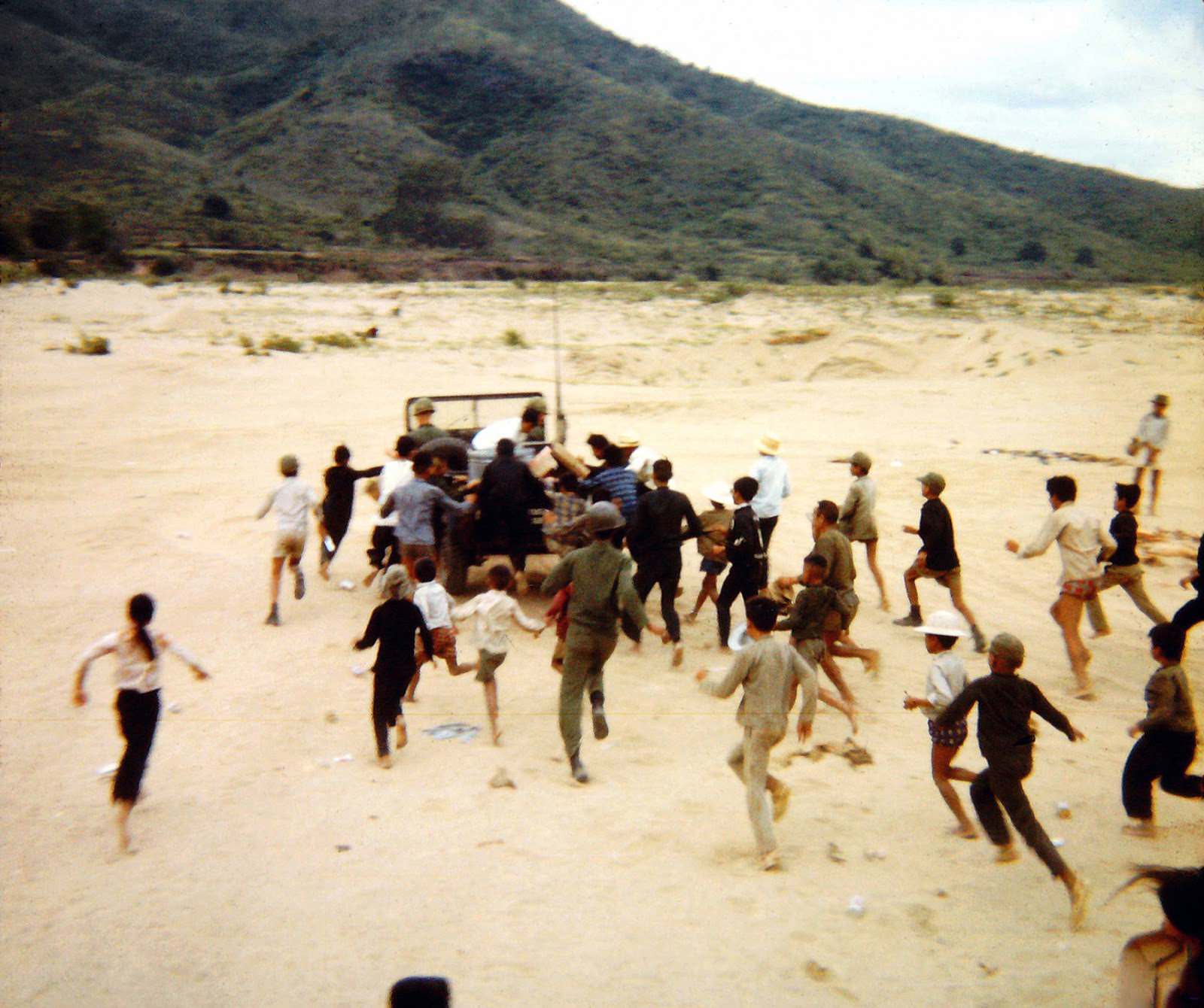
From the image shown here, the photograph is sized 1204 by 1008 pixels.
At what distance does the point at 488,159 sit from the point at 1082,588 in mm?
90581

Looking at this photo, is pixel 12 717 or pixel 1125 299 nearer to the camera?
pixel 12 717

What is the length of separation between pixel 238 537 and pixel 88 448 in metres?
6.80

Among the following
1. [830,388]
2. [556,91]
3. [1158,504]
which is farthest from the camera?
[556,91]

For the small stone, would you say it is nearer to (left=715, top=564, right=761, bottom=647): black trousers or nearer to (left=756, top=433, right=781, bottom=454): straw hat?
(left=715, top=564, right=761, bottom=647): black trousers

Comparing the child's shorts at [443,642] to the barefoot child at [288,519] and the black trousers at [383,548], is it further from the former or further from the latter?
the barefoot child at [288,519]

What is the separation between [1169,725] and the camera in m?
6.12

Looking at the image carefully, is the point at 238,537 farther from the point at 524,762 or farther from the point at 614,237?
the point at 614,237

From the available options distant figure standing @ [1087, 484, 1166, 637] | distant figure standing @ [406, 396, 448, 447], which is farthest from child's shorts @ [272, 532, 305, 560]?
distant figure standing @ [1087, 484, 1166, 637]

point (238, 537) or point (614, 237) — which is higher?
point (614, 237)

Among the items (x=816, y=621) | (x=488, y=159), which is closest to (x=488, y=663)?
(x=816, y=621)

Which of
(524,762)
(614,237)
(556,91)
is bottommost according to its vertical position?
(524,762)

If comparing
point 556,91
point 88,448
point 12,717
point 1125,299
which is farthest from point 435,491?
point 556,91

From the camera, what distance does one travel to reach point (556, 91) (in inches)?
3947

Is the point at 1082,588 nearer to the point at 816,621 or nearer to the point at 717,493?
the point at 816,621
